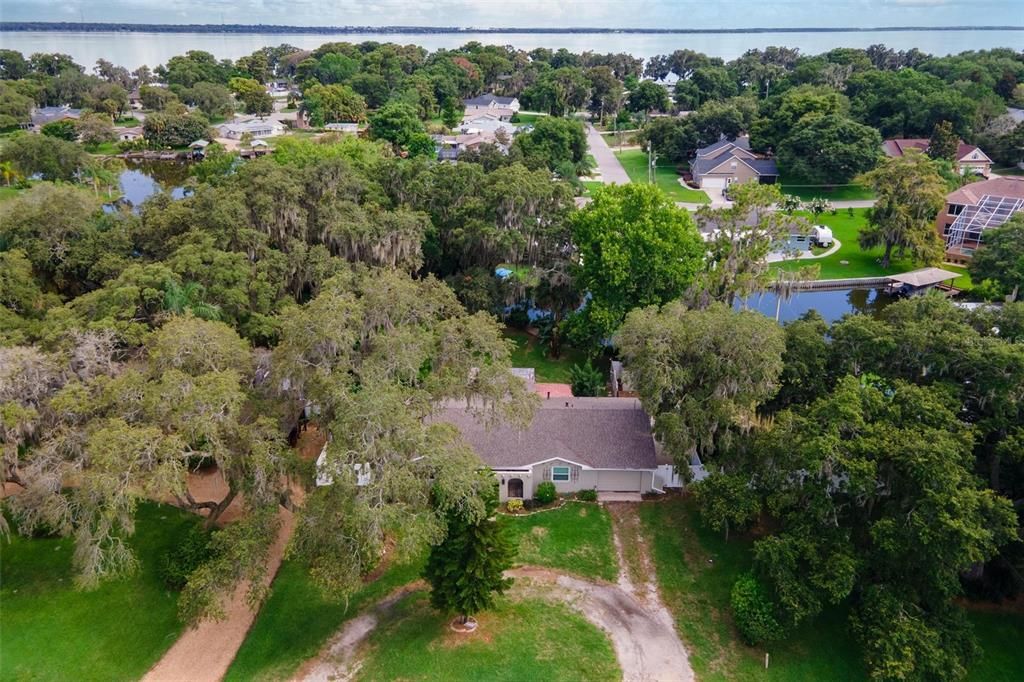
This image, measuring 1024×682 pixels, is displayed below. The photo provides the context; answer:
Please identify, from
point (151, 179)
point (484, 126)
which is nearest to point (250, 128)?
point (151, 179)

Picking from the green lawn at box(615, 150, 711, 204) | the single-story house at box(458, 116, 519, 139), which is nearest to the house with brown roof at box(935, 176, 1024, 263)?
the green lawn at box(615, 150, 711, 204)

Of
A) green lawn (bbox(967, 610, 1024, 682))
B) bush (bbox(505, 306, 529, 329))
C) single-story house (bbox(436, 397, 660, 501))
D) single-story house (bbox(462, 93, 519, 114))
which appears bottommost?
green lawn (bbox(967, 610, 1024, 682))

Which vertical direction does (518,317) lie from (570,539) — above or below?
above

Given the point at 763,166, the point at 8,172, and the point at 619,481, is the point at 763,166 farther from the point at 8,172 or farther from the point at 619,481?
the point at 8,172

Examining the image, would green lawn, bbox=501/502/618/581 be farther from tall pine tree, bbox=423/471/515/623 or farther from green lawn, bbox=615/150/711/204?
green lawn, bbox=615/150/711/204

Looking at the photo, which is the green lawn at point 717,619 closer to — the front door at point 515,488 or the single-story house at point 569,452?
the single-story house at point 569,452

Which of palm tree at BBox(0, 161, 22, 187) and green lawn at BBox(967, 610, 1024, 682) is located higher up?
palm tree at BBox(0, 161, 22, 187)
